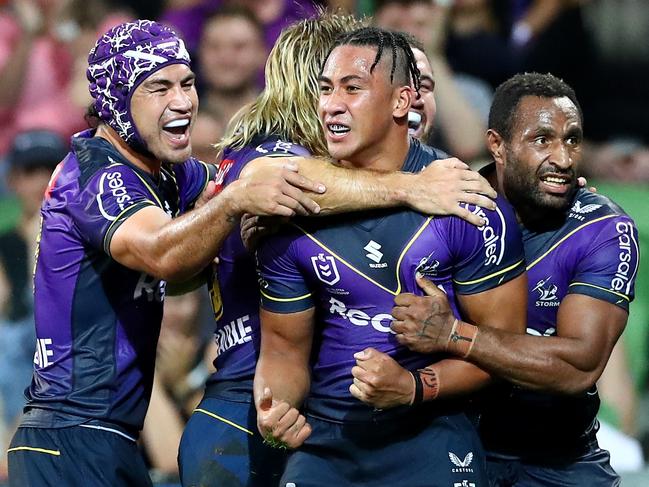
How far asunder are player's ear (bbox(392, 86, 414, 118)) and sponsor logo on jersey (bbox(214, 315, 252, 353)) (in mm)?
1085

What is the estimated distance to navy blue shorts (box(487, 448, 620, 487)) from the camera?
487cm

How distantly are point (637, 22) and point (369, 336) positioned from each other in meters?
5.50

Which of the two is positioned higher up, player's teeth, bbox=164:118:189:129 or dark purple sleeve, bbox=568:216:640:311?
player's teeth, bbox=164:118:189:129

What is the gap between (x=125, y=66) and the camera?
182 inches

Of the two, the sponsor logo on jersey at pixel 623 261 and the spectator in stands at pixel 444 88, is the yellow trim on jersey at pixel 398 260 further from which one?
the spectator in stands at pixel 444 88

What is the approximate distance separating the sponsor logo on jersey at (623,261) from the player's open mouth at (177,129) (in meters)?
1.80

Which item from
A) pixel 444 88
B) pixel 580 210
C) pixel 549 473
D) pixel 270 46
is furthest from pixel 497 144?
pixel 270 46

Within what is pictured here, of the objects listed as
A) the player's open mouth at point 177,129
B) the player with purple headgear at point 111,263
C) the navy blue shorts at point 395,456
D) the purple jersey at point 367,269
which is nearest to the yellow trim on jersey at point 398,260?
the purple jersey at point 367,269

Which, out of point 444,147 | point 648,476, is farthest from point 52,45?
point 648,476

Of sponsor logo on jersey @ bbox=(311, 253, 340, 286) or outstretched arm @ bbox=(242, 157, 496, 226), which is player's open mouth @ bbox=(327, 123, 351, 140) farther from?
sponsor logo on jersey @ bbox=(311, 253, 340, 286)

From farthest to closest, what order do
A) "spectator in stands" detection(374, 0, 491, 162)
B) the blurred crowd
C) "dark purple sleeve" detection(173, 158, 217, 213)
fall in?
"spectator in stands" detection(374, 0, 491, 162) < the blurred crowd < "dark purple sleeve" detection(173, 158, 217, 213)

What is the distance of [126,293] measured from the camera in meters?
4.61

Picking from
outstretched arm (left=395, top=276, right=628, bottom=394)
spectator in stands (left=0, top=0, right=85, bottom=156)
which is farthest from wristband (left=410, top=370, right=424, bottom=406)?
spectator in stands (left=0, top=0, right=85, bottom=156)

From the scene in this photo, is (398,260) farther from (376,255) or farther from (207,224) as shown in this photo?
(207,224)
